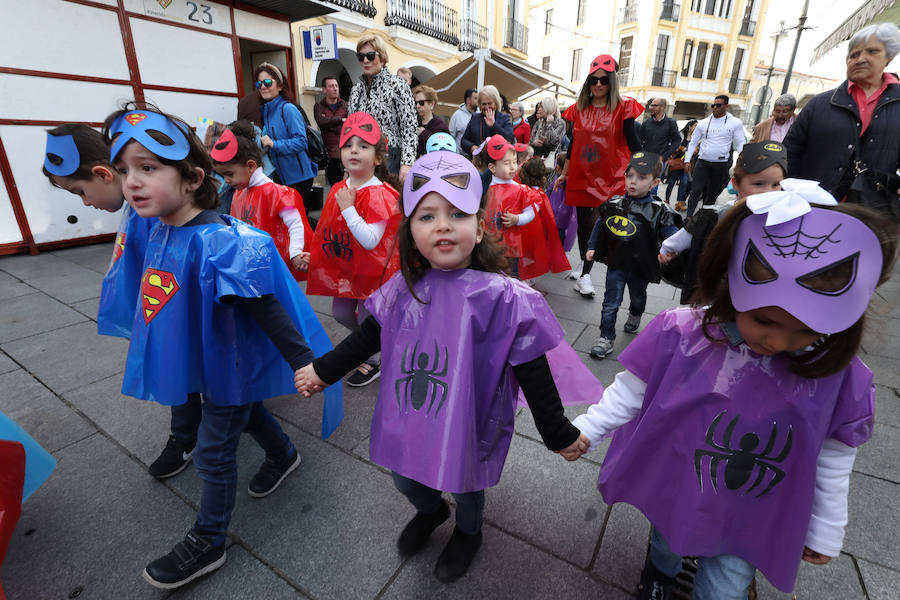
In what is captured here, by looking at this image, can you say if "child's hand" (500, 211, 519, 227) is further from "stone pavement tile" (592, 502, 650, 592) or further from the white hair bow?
the white hair bow

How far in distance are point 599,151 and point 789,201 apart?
135 inches

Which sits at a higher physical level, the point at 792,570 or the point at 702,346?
the point at 702,346

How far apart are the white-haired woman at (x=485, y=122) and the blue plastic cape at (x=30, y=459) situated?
5.03 meters

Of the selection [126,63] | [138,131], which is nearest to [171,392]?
[138,131]

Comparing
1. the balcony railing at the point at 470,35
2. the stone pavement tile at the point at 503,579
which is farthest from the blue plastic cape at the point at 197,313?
the balcony railing at the point at 470,35

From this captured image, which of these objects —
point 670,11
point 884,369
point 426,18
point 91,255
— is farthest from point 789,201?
point 670,11

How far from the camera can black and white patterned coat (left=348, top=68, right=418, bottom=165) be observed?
161 inches

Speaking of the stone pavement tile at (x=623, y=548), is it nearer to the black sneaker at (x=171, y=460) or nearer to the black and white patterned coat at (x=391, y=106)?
the black sneaker at (x=171, y=460)

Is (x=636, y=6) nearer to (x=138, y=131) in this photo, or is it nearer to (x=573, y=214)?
(x=573, y=214)

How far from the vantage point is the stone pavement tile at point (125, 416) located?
7.65ft

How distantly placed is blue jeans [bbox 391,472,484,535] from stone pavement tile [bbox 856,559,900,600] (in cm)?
135

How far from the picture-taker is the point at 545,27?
34.0m

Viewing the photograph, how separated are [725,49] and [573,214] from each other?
33323mm

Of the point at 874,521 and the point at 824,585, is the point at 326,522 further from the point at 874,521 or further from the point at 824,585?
the point at 874,521
